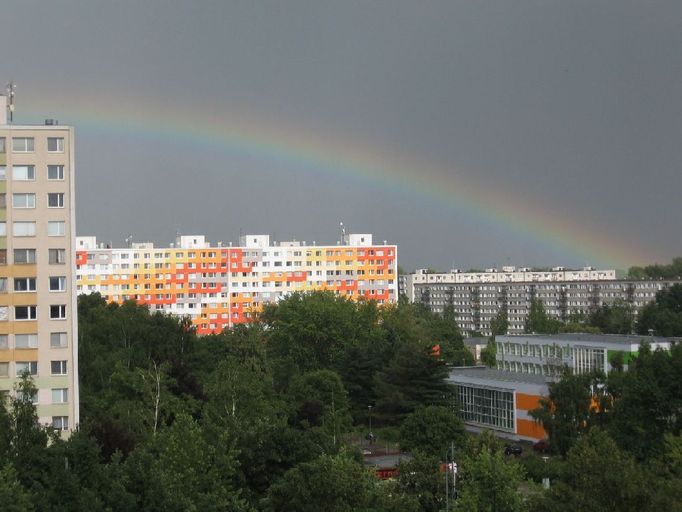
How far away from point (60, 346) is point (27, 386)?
728 cm

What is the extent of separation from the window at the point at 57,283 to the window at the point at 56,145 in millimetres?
3246

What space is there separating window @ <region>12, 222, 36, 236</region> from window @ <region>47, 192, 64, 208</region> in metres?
0.66

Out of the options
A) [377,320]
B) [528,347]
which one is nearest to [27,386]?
[528,347]

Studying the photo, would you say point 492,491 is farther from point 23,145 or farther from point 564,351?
point 564,351

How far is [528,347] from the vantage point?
48.7m

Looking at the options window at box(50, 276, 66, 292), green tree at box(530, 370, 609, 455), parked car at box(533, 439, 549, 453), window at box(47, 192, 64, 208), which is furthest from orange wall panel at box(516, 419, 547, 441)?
window at box(47, 192, 64, 208)

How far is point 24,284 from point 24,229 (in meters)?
1.41

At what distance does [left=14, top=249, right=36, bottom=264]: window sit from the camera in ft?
93.9

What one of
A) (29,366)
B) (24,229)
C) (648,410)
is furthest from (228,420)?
(648,410)

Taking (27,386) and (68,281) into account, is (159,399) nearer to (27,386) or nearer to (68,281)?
(68,281)

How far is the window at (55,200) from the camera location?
94.3ft

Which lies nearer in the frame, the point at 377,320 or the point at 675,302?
the point at 377,320

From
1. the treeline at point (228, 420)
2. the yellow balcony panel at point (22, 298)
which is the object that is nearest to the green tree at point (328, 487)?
the treeline at point (228, 420)

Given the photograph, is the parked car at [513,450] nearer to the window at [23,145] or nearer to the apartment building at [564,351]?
the apartment building at [564,351]
